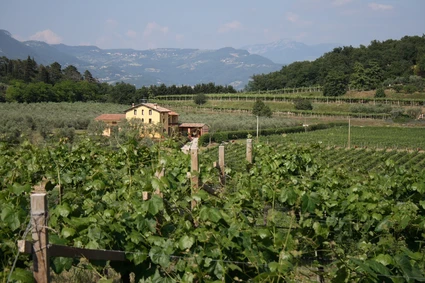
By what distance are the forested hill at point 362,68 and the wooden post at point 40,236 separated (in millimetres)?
81559

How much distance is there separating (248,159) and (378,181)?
2.23 m

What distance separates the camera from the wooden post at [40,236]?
2.52 m

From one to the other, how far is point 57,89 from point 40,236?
259ft

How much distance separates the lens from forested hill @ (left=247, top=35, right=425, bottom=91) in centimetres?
8494

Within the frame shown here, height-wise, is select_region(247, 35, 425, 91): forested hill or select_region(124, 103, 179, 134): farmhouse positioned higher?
select_region(247, 35, 425, 91): forested hill

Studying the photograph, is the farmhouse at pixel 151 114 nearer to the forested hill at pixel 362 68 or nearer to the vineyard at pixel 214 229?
the vineyard at pixel 214 229

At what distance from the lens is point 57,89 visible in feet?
253

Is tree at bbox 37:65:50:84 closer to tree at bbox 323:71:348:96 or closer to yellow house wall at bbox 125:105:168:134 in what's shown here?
yellow house wall at bbox 125:105:168:134

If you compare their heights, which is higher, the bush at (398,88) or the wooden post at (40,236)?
the bush at (398,88)

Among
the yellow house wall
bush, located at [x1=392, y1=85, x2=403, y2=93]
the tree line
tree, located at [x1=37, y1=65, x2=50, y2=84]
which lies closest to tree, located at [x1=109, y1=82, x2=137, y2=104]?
the tree line

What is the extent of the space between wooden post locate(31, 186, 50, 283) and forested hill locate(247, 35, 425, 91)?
8156cm

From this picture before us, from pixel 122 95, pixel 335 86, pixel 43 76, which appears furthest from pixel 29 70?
pixel 335 86

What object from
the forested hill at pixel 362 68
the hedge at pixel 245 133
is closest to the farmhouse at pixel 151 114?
the hedge at pixel 245 133

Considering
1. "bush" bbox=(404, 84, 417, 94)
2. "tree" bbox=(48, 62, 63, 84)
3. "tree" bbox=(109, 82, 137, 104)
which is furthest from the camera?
"tree" bbox=(48, 62, 63, 84)
